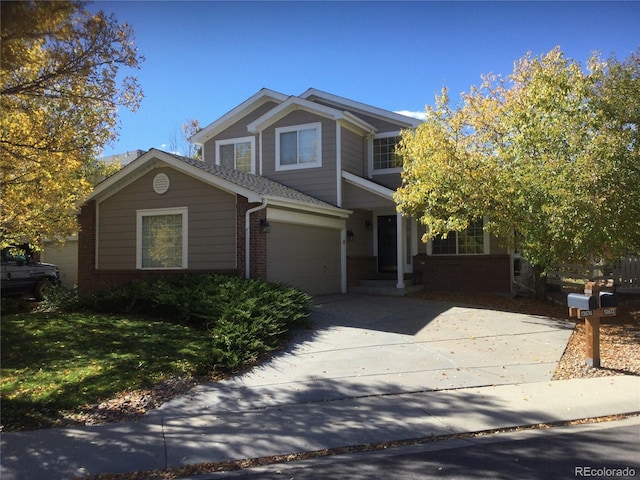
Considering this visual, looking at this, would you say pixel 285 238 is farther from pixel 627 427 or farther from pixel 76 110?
pixel 627 427

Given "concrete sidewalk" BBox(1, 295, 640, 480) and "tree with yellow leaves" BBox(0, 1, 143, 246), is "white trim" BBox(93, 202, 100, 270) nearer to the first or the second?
"tree with yellow leaves" BBox(0, 1, 143, 246)

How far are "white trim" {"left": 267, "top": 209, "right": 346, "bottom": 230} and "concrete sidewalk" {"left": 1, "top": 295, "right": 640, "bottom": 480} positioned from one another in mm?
4033

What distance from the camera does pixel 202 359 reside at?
7.80m

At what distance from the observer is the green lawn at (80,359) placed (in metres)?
6.26

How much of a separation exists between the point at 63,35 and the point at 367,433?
7329mm

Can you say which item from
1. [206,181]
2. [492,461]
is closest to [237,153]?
[206,181]

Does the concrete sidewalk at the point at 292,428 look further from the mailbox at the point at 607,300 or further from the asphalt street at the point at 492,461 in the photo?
the mailbox at the point at 607,300

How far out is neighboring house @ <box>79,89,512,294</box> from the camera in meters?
13.4

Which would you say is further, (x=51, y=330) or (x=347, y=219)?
(x=347, y=219)

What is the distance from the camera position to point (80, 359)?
782 centimetres

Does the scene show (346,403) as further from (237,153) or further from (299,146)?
(237,153)

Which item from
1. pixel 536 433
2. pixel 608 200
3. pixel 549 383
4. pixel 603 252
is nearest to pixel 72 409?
pixel 536 433
